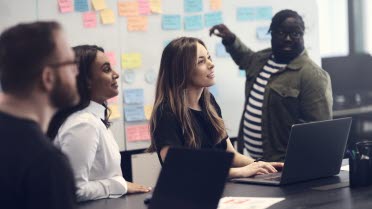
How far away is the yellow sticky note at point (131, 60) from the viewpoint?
3.92 meters

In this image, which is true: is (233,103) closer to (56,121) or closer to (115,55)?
(115,55)

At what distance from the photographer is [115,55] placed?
12.8 feet

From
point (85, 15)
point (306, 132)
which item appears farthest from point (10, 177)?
point (85, 15)

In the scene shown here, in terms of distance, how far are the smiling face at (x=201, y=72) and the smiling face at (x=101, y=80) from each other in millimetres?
431

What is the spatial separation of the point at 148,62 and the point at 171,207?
7.04ft

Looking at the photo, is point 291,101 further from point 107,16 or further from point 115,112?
point 107,16

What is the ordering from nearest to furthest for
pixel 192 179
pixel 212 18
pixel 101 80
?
pixel 192 179
pixel 101 80
pixel 212 18

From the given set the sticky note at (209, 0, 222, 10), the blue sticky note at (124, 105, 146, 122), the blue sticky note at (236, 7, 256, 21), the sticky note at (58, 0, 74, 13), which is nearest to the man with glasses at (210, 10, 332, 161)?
the sticky note at (209, 0, 222, 10)

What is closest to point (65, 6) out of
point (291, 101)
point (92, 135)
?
point (291, 101)

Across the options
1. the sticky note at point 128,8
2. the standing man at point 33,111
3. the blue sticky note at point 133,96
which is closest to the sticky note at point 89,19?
the sticky note at point 128,8

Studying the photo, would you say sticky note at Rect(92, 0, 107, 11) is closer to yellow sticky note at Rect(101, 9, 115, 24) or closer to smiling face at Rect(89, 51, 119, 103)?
yellow sticky note at Rect(101, 9, 115, 24)

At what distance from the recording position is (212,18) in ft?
14.0

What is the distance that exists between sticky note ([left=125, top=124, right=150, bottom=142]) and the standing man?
2.50m

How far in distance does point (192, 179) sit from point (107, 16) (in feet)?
6.97
